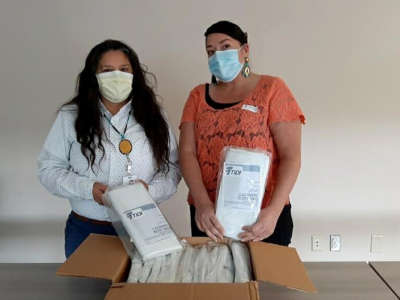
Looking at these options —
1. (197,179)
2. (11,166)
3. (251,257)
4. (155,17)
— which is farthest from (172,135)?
(11,166)

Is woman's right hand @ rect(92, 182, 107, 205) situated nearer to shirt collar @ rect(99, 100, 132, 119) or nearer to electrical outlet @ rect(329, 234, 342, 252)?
shirt collar @ rect(99, 100, 132, 119)

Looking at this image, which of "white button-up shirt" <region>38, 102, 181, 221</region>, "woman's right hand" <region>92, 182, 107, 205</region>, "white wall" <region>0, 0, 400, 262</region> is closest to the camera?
"woman's right hand" <region>92, 182, 107, 205</region>

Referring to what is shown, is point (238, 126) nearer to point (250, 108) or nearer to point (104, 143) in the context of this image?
point (250, 108)

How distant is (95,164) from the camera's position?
1294 mm

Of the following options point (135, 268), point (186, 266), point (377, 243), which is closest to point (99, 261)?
point (135, 268)

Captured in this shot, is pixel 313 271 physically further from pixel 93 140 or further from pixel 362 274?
pixel 93 140

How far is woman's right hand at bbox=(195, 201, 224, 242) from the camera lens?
1026 millimetres

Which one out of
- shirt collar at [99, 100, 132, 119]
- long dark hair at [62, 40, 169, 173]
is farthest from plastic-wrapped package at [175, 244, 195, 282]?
shirt collar at [99, 100, 132, 119]

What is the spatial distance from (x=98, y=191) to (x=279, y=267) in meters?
0.61

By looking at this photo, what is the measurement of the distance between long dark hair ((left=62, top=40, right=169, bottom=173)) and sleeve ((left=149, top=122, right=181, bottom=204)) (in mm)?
25

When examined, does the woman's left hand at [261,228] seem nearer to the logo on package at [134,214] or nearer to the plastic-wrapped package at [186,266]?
the plastic-wrapped package at [186,266]

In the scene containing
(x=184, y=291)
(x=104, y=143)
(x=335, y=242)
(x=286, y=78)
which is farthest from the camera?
(x=335, y=242)

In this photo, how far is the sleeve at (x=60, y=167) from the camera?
126 cm

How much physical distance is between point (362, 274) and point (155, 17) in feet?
5.52
